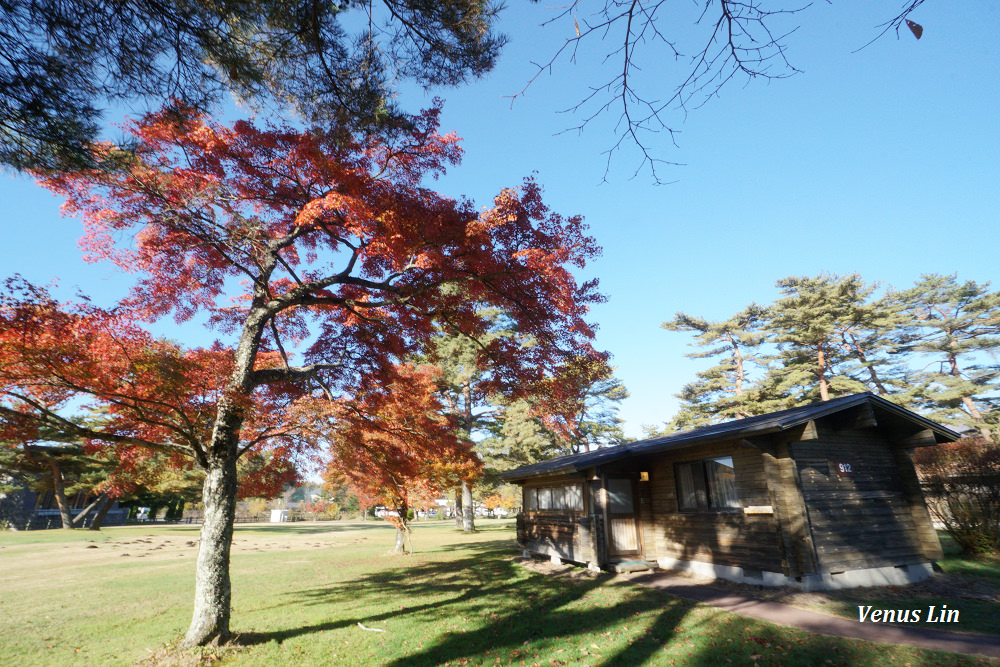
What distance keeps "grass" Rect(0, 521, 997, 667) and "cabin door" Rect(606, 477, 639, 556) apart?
2100 mm

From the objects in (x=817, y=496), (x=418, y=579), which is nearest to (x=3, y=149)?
(x=418, y=579)

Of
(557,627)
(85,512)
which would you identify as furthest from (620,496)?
(85,512)

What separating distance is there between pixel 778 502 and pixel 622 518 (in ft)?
16.4

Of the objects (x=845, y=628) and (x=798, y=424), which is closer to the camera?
(x=845, y=628)

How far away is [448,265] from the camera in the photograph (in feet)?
25.4

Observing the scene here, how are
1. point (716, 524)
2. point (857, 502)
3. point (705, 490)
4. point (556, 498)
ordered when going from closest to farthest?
point (857, 502)
point (716, 524)
point (705, 490)
point (556, 498)

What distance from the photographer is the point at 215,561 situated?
6.84 m

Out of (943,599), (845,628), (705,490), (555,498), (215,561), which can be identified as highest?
(705,490)

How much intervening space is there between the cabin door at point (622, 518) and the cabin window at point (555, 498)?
1.06 meters

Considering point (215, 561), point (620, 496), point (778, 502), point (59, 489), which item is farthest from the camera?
point (59, 489)

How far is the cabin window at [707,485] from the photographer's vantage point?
10875 mm

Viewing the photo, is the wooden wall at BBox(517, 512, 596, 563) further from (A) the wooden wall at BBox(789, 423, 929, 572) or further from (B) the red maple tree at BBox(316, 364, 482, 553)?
(A) the wooden wall at BBox(789, 423, 929, 572)

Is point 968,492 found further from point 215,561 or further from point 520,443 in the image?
point 520,443

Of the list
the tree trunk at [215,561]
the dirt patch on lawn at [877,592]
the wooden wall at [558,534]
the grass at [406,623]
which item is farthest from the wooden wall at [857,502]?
the tree trunk at [215,561]
